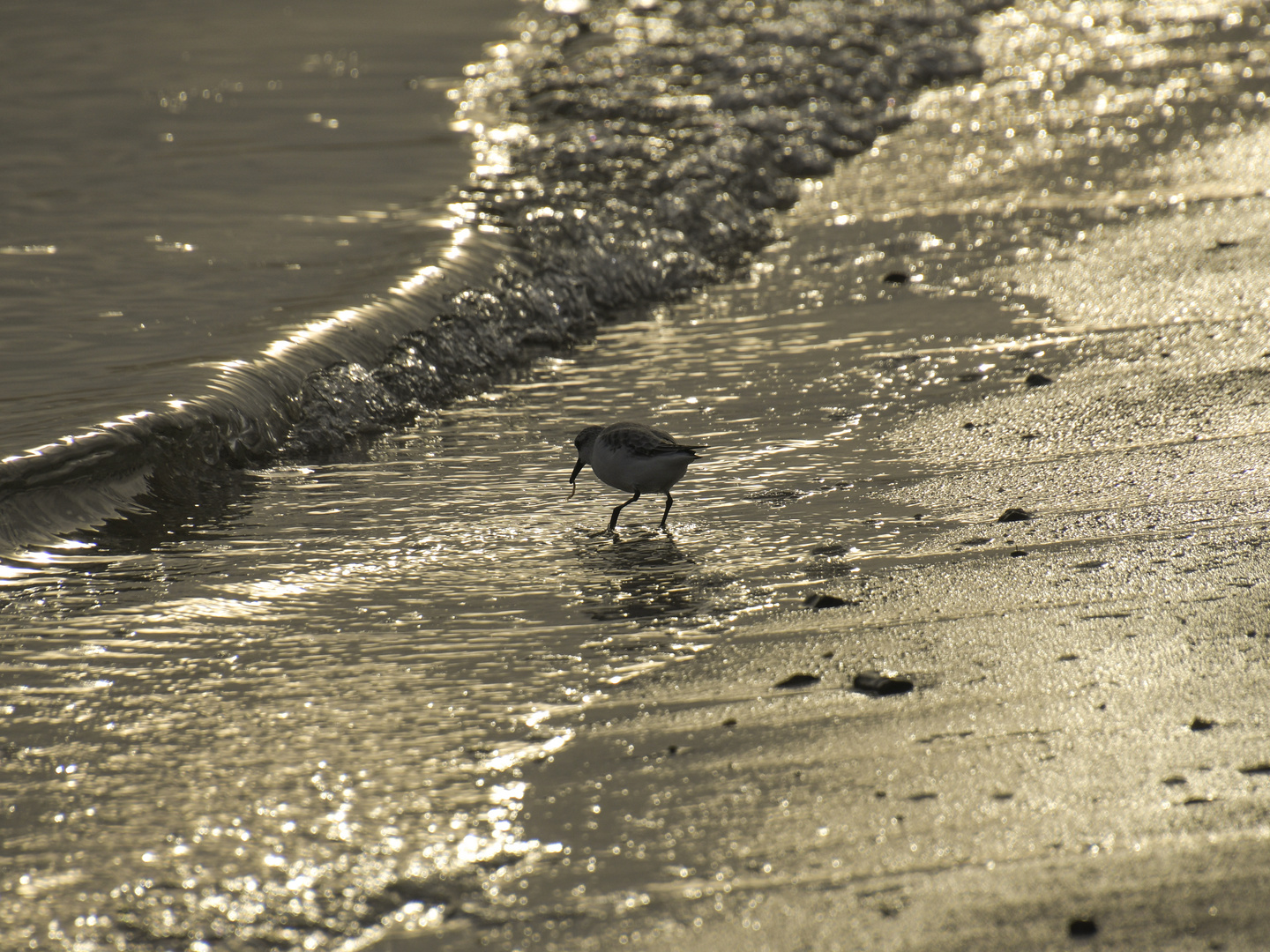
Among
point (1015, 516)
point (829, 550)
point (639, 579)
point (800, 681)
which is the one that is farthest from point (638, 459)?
point (800, 681)

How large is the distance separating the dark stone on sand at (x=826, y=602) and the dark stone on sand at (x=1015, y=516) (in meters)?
0.82

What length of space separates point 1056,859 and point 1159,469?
8.28ft

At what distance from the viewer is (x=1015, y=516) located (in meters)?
4.35

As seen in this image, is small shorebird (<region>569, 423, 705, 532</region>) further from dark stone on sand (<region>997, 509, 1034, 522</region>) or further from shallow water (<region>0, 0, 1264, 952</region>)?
dark stone on sand (<region>997, 509, 1034, 522</region>)

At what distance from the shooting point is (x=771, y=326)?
6.99 metres

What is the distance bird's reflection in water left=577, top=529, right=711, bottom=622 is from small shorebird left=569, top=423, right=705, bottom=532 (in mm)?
179

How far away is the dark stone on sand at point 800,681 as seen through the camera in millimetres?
3258

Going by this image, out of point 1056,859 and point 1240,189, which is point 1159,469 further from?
point 1240,189

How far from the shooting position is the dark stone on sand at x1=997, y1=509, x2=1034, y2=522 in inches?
171

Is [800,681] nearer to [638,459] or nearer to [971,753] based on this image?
[971,753]

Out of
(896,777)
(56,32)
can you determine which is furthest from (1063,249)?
(56,32)

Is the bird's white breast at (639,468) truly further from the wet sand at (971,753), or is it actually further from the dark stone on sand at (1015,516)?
the dark stone on sand at (1015,516)

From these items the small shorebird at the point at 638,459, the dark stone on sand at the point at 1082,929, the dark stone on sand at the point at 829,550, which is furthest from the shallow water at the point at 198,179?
the dark stone on sand at the point at 1082,929

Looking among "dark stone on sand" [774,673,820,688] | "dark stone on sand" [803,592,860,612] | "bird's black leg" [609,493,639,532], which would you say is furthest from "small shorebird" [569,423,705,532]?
"dark stone on sand" [774,673,820,688]
